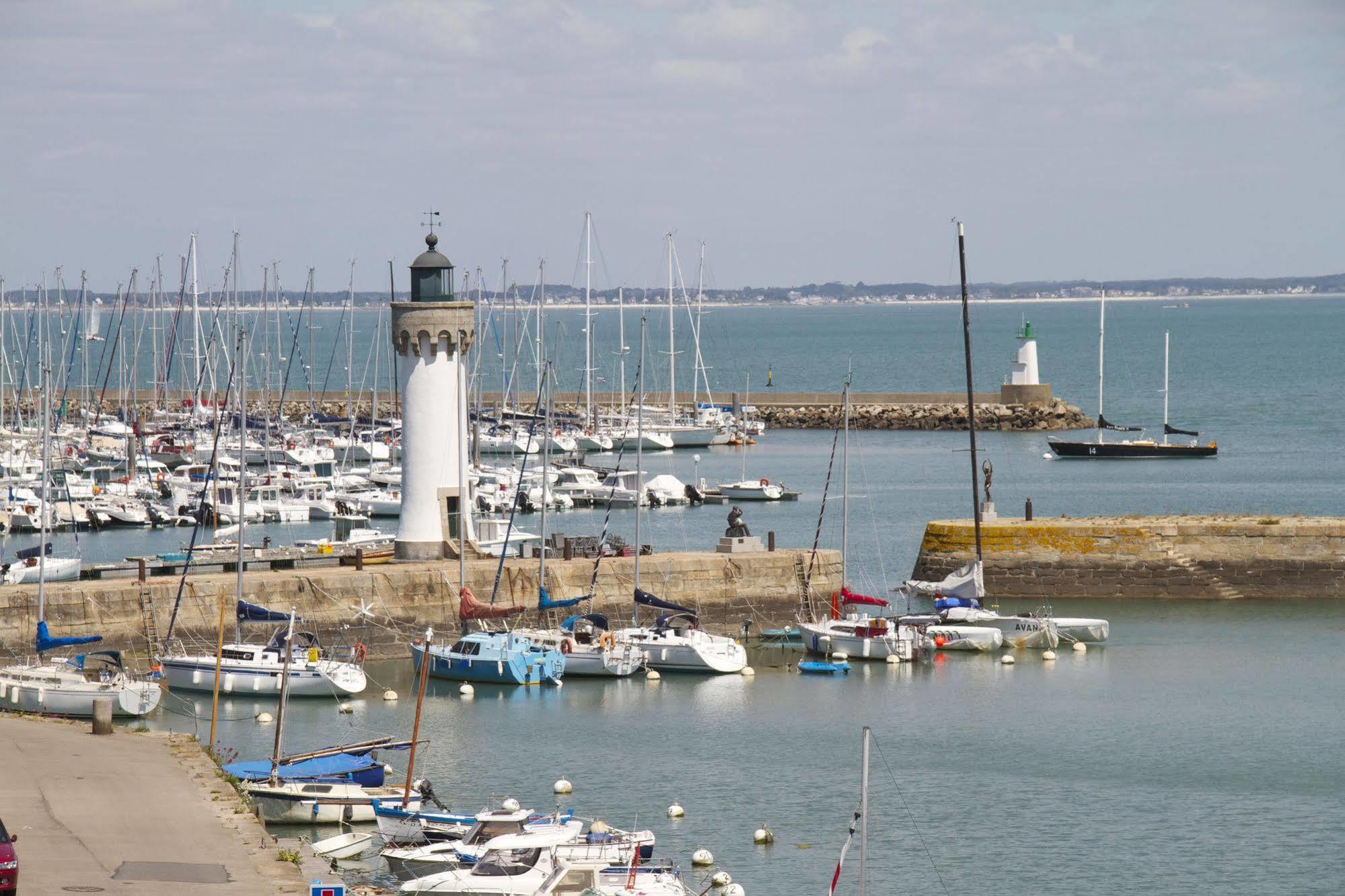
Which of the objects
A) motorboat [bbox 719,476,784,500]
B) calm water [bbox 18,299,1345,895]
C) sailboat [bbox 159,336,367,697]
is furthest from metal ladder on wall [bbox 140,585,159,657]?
motorboat [bbox 719,476,784,500]

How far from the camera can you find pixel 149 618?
3192 centimetres

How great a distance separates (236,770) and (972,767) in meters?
10.7

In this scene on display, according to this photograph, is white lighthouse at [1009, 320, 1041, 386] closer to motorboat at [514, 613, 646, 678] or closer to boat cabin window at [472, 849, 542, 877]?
motorboat at [514, 613, 646, 678]

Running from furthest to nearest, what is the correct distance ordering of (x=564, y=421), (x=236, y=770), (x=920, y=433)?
1. (x=920, y=433)
2. (x=564, y=421)
3. (x=236, y=770)

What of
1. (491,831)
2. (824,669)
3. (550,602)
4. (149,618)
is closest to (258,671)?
(149,618)

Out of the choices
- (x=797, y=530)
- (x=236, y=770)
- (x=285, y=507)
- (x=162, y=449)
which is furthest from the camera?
(x=162, y=449)

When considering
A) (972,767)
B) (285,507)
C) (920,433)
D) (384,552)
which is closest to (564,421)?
(920,433)

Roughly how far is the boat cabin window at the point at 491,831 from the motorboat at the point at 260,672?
11.4m

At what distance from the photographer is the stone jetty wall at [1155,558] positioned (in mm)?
41312

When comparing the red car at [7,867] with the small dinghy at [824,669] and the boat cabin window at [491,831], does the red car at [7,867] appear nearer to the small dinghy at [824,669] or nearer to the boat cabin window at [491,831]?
the boat cabin window at [491,831]

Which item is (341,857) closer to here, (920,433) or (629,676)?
(629,676)

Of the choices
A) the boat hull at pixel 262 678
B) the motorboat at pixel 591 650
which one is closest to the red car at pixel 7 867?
the boat hull at pixel 262 678

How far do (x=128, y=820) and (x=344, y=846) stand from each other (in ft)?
8.95

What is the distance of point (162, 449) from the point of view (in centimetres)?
7425
